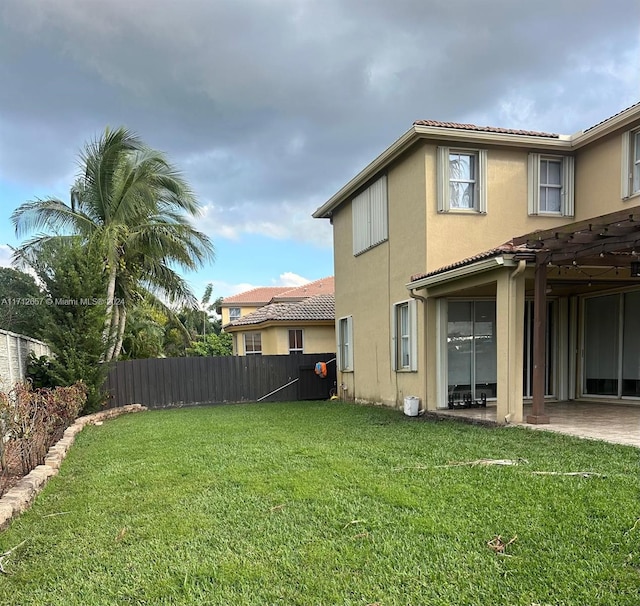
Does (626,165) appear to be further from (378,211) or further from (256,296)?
(256,296)

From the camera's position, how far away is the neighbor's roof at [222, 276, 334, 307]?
2798cm

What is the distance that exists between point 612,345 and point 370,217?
20.7 ft

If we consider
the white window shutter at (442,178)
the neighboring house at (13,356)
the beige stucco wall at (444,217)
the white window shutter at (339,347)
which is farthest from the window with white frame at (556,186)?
the neighboring house at (13,356)

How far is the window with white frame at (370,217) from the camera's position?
11680 mm

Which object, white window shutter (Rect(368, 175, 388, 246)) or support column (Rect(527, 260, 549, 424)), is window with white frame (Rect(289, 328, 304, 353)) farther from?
support column (Rect(527, 260, 549, 424))

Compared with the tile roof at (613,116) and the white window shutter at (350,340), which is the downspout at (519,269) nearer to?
the tile roof at (613,116)

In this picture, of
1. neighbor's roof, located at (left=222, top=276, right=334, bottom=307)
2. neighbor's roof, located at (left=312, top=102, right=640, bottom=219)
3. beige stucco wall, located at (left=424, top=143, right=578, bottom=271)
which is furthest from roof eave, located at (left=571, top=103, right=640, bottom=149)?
neighbor's roof, located at (left=222, top=276, right=334, bottom=307)

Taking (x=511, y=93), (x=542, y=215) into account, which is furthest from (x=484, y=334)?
(x=511, y=93)

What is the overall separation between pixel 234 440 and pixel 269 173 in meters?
10.8

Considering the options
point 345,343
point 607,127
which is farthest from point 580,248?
point 345,343

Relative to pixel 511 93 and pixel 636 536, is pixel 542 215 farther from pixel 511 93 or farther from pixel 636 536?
pixel 636 536

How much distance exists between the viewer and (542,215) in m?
10.4

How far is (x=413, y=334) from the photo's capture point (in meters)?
10.2

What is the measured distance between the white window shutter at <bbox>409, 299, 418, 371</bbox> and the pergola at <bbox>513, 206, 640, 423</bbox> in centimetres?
292
